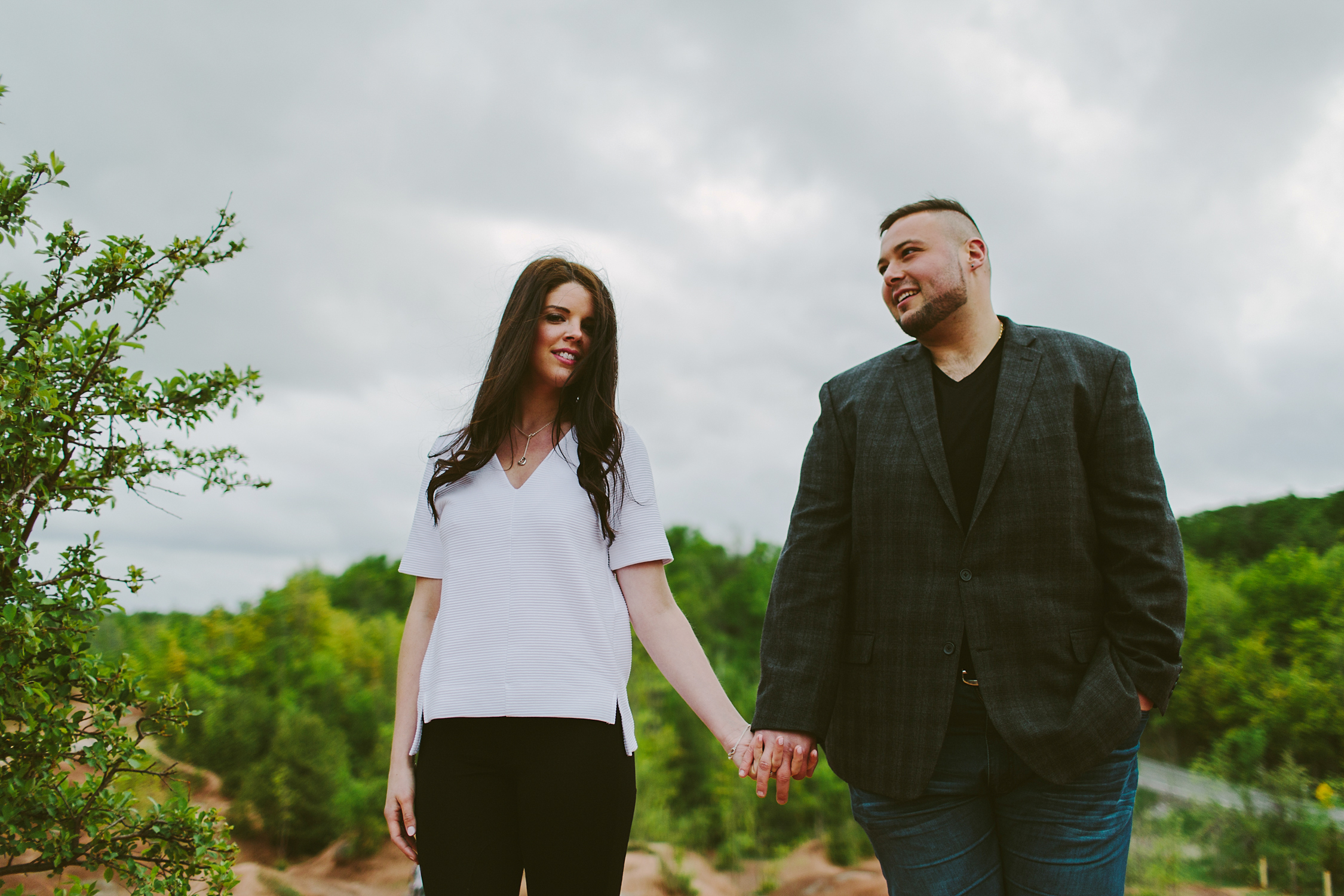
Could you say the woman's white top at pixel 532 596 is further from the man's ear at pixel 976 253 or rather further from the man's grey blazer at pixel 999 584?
the man's ear at pixel 976 253

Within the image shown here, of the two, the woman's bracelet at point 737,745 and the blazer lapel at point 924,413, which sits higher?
the blazer lapel at point 924,413

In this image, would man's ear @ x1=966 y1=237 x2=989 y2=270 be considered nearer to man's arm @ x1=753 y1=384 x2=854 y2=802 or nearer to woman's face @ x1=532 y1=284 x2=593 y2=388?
man's arm @ x1=753 y1=384 x2=854 y2=802

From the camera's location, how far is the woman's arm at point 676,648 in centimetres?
205

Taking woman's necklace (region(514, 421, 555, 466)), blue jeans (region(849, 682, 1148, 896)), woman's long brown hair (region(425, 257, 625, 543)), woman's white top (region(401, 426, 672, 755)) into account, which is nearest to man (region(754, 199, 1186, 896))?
blue jeans (region(849, 682, 1148, 896))

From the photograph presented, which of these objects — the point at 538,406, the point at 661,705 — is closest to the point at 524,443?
the point at 538,406

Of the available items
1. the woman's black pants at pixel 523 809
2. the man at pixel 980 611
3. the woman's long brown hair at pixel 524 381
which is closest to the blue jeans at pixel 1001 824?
the man at pixel 980 611

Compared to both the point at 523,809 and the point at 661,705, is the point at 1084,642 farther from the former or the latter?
the point at 661,705

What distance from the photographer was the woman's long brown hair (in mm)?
2078

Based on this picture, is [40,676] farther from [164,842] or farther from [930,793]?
[930,793]

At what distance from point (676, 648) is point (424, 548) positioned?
25.4 inches

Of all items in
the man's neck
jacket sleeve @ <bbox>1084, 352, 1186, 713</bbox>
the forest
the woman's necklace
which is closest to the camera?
jacket sleeve @ <bbox>1084, 352, 1186, 713</bbox>

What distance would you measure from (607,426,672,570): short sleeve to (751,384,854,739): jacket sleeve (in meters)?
0.31

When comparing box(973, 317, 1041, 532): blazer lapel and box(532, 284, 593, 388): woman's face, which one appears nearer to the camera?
box(973, 317, 1041, 532): blazer lapel

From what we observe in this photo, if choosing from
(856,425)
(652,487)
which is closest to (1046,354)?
(856,425)
